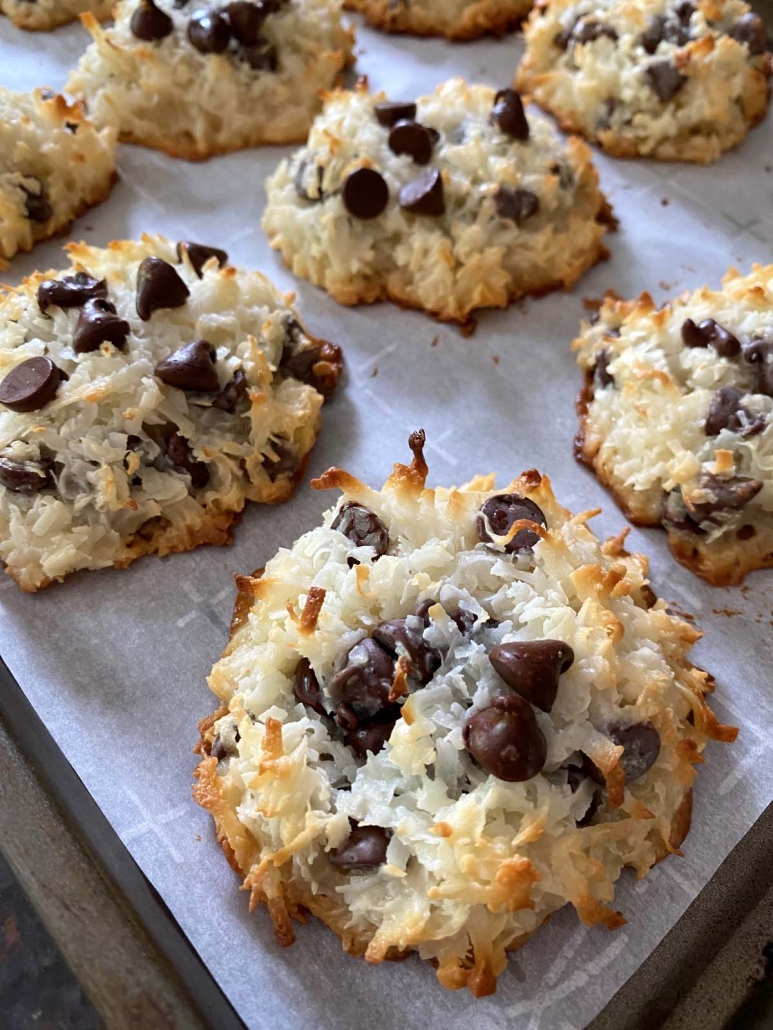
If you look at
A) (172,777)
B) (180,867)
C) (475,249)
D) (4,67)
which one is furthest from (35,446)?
(4,67)

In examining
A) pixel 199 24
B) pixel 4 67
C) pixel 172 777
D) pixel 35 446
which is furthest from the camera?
pixel 4 67

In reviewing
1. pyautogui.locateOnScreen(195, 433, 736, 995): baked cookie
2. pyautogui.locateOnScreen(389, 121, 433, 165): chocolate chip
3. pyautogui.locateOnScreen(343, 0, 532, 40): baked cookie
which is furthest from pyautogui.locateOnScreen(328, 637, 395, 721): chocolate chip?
pyautogui.locateOnScreen(343, 0, 532, 40): baked cookie

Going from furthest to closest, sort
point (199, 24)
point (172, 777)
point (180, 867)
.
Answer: point (199, 24) → point (172, 777) → point (180, 867)

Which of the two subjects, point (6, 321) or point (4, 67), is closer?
point (6, 321)

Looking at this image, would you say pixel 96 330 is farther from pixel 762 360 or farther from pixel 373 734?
pixel 762 360

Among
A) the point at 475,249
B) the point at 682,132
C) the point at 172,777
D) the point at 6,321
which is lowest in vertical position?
the point at 172,777

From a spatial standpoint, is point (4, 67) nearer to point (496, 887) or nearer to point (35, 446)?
point (35, 446)

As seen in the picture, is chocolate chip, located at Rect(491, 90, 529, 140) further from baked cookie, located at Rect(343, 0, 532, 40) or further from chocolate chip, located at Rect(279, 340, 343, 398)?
baked cookie, located at Rect(343, 0, 532, 40)
